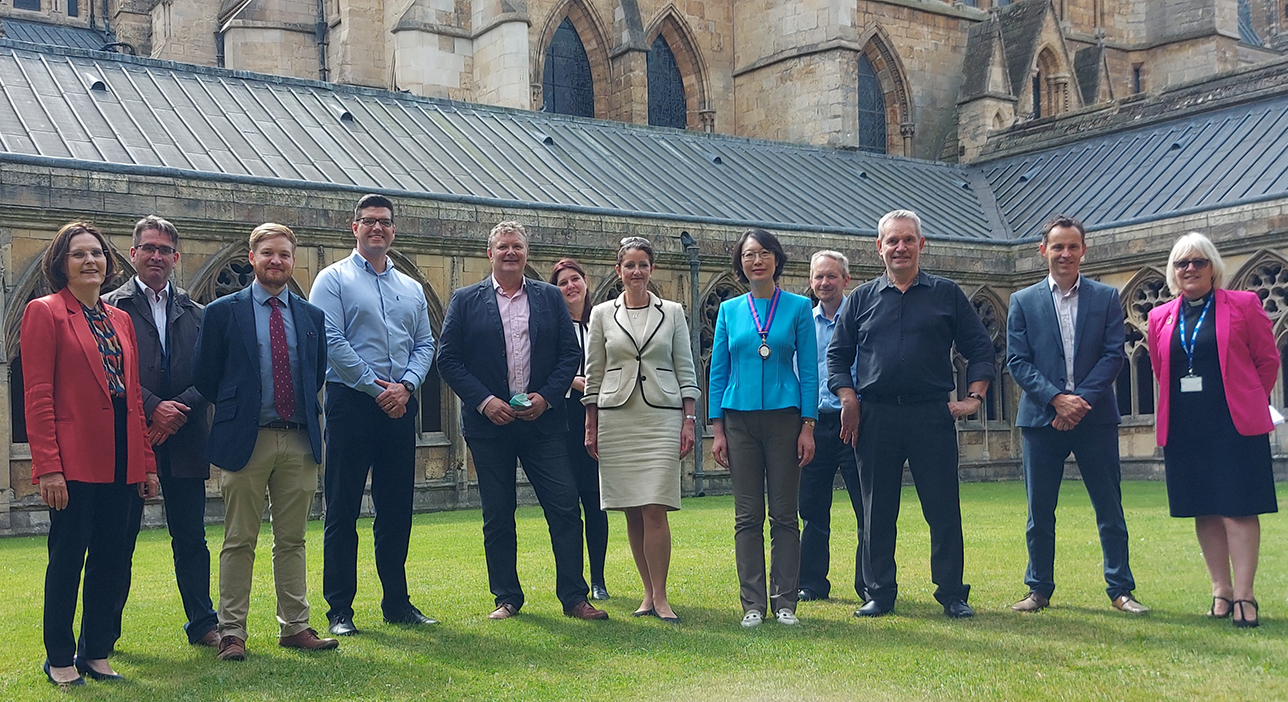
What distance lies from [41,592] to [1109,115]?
21.7 metres

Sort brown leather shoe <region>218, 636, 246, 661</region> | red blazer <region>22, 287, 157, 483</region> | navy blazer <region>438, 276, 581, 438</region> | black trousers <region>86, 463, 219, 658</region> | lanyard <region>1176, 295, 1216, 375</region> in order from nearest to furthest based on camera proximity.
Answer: red blazer <region>22, 287, 157, 483</region>, brown leather shoe <region>218, 636, 246, 661</region>, black trousers <region>86, 463, 219, 658</region>, lanyard <region>1176, 295, 1216, 375</region>, navy blazer <region>438, 276, 581, 438</region>

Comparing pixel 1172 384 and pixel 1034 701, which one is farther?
pixel 1172 384

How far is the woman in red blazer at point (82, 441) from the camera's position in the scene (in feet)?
18.4

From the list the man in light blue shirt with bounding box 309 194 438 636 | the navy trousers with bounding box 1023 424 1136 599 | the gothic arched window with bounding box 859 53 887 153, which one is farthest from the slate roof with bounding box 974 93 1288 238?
the man in light blue shirt with bounding box 309 194 438 636

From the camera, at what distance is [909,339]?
6.90 meters

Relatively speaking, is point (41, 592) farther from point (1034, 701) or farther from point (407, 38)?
point (407, 38)

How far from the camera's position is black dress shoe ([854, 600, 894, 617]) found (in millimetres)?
6887

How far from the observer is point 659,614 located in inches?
271

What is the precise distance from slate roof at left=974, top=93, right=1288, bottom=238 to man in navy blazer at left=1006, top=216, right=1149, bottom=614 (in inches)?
536

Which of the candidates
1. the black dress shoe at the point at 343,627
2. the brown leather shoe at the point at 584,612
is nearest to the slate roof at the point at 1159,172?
the brown leather shoe at the point at 584,612

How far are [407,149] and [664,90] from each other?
10880 millimetres

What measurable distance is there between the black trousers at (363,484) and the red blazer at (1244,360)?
146 inches

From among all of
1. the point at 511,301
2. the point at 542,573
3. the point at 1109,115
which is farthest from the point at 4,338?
the point at 1109,115

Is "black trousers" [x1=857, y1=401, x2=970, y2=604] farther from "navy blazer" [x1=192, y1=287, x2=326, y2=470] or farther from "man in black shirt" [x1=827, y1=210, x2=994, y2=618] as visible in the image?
"navy blazer" [x1=192, y1=287, x2=326, y2=470]
